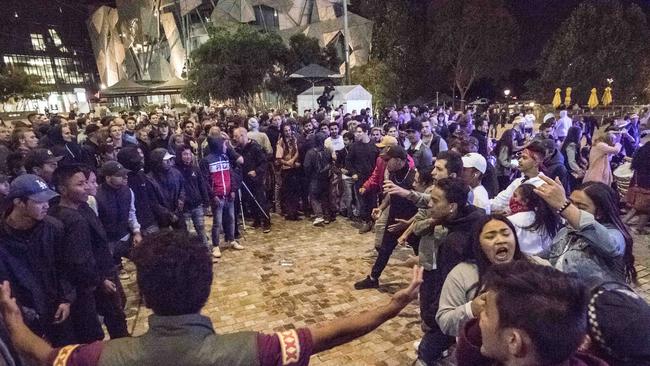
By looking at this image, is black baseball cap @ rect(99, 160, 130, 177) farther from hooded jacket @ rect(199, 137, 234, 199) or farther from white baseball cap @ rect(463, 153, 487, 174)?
white baseball cap @ rect(463, 153, 487, 174)

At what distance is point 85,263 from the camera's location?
310 cm

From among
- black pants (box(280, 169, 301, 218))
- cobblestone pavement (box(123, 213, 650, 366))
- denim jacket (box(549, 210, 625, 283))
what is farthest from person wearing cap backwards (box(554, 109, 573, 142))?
denim jacket (box(549, 210, 625, 283))

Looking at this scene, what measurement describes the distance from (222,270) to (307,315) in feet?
6.46

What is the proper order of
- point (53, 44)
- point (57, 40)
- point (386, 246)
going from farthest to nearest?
point (57, 40)
point (53, 44)
point (386, 246)

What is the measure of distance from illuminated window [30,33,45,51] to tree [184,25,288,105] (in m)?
58.7

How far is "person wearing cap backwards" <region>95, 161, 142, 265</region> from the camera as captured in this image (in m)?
4.50

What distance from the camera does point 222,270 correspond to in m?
6.26

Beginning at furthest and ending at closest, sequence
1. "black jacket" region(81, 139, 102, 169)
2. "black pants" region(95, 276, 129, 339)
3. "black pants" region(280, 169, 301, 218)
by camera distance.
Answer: "black pants" region(280, 169, 301, 218) → "black jacket" region(81, 139, 102, 169) → "black pants" region(95, 276, 129, 339)

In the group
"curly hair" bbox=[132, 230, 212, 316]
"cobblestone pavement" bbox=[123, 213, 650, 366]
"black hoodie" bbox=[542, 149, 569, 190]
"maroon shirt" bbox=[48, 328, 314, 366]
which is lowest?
"cobblestone pavement" bbox=[123, 213, 650, 366]

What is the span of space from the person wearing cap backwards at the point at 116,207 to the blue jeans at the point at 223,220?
6.09ft

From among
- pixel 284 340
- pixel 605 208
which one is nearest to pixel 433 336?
pixel 605 208

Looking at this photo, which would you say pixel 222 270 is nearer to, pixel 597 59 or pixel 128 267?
pixel 128 267

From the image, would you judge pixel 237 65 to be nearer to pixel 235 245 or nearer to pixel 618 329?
pixel 235 245

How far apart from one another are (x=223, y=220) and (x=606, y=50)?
2946 centimetres
